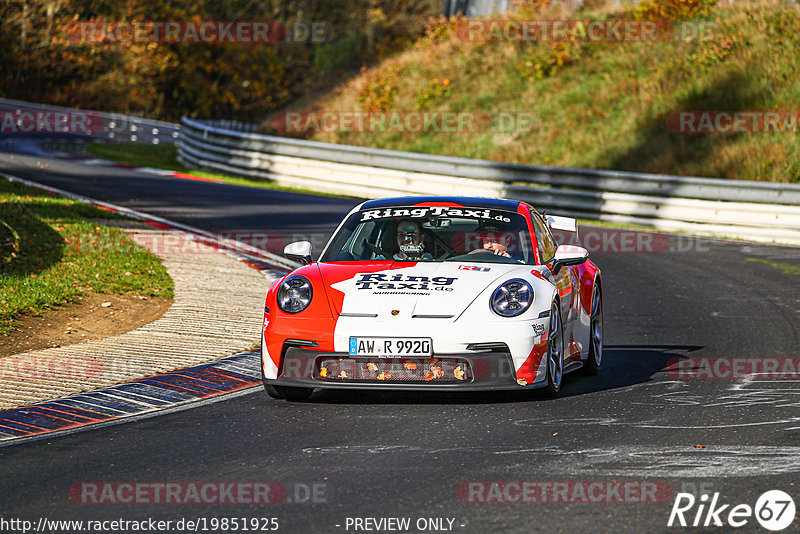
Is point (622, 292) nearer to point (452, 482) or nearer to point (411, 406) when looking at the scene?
point (411, 406)

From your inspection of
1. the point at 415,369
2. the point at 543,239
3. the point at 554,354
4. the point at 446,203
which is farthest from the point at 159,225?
the point at 415,369

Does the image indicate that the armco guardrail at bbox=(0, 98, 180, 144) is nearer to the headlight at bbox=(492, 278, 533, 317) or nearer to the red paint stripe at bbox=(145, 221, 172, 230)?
the red paint stripe at bbox=(145, 221, 172, 230)

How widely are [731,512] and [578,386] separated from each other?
3.66 metres

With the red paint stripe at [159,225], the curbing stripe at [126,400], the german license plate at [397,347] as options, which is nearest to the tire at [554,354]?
the german license plate at [397,347]

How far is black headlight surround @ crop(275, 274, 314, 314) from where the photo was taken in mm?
8234

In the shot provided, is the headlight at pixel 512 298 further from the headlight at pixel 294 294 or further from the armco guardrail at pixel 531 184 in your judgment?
the armco guardrail at pixel 531 184

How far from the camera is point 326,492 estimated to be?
19.2ft

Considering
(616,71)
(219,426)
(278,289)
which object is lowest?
(219,426)

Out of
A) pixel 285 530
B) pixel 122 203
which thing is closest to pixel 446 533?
pixel 285 530

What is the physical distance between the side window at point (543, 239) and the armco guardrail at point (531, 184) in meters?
11.0

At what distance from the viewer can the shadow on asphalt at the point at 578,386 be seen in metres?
8.40

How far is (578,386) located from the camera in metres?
9.09

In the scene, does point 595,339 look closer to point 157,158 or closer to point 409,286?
point 409,286

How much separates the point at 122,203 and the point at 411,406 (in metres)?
14.0
